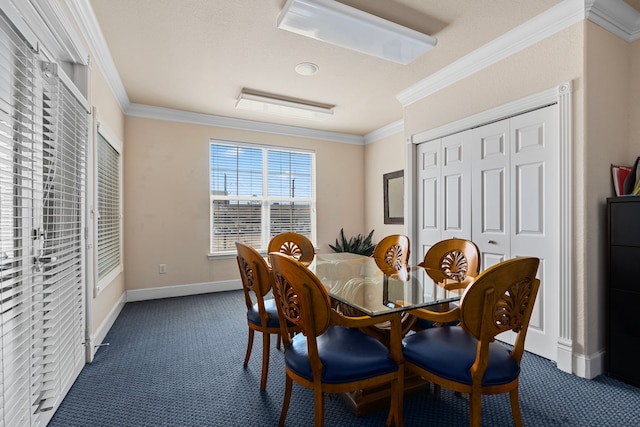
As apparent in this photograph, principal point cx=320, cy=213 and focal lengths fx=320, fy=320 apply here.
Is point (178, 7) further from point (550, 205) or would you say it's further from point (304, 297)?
point (550, 205)

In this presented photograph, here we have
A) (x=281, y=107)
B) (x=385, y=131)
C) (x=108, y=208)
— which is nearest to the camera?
(x=108, y=208)

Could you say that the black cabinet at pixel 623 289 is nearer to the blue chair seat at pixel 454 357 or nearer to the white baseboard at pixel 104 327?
the blue chair seat at pixel 454 357

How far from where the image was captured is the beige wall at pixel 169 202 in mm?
4191

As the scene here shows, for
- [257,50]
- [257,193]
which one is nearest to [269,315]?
[257,50]

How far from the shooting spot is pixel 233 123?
4.75 metres

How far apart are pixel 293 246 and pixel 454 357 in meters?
2.02

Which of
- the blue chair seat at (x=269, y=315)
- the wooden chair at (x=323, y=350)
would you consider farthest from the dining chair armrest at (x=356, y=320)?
the blue chair seat at (x=269, y=315)

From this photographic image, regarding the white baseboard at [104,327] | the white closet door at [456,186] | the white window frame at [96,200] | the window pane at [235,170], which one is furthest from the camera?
the window pane at [235,170]

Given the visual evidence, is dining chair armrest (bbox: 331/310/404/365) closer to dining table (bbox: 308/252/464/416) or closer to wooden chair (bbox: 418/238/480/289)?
dining table (bbox: 308/252/464/416)

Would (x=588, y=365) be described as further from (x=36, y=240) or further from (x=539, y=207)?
(x=36, y=240)

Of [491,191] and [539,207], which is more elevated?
[491,191]

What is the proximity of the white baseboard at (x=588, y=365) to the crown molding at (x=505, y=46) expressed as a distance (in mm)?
2331

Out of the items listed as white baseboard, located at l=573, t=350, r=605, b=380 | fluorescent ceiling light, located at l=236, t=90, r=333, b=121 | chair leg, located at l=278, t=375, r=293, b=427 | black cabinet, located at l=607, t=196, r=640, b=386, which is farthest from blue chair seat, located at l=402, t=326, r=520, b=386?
fluorescent ceiling light, located at l=236, t=90, r=333, b=121

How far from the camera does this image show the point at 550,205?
2.44 metres
